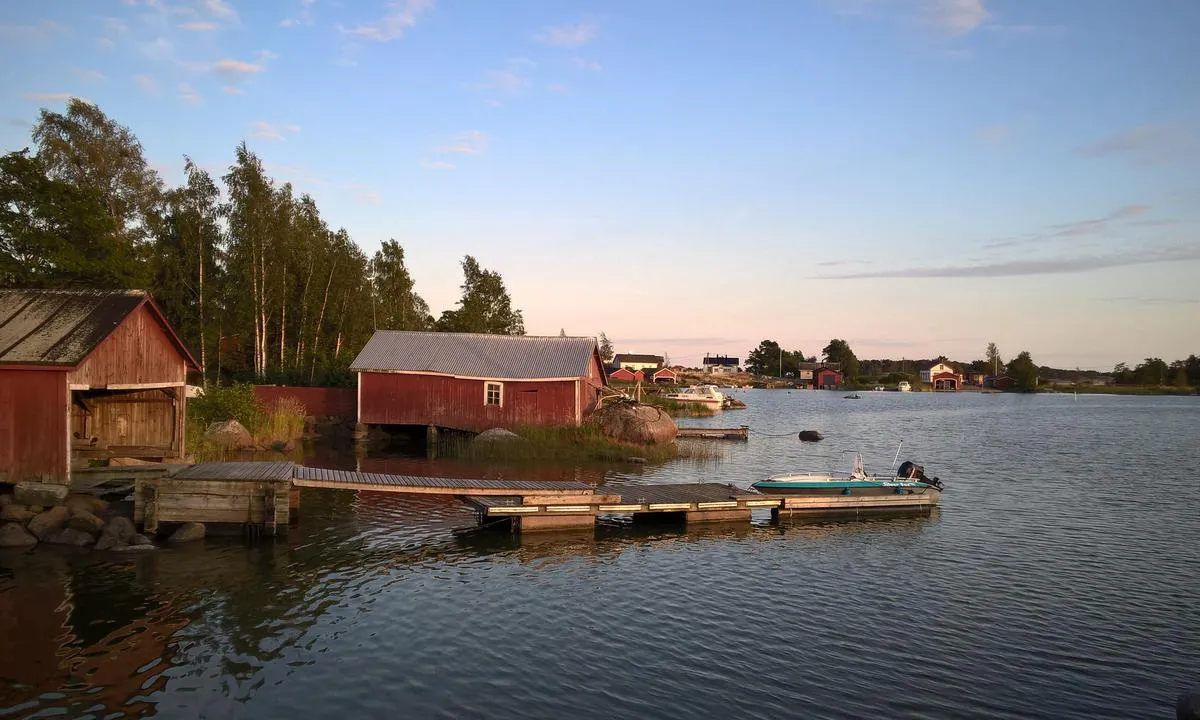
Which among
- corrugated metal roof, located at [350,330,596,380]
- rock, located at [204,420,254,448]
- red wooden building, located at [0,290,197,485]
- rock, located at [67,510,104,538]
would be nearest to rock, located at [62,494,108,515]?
rock, located at [67,510,104,538]

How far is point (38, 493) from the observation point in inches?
714

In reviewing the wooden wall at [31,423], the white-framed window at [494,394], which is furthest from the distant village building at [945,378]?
the wooden wall at [31,423]

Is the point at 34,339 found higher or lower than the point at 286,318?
lower

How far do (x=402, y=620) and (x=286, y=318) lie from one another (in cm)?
4618

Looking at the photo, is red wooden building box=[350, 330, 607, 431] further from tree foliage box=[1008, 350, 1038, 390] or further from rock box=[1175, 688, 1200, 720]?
tree foliage box=[1008, 350, 1038, 390]

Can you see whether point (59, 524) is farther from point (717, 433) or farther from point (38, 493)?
point (717, 433)

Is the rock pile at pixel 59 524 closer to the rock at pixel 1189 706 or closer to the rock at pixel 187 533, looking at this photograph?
the rock at pixel 187 533

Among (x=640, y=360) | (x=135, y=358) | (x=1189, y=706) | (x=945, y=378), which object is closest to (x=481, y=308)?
(x=135, y=358)

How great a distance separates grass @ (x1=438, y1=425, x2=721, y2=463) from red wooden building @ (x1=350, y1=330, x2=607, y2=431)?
1.65 m

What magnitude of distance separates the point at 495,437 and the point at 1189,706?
93.7 ft

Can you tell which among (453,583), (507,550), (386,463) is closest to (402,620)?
(453,583)

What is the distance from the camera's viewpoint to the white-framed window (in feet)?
127

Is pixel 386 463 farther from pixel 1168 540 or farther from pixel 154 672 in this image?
pixel 1168 540

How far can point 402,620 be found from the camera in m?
13.5
